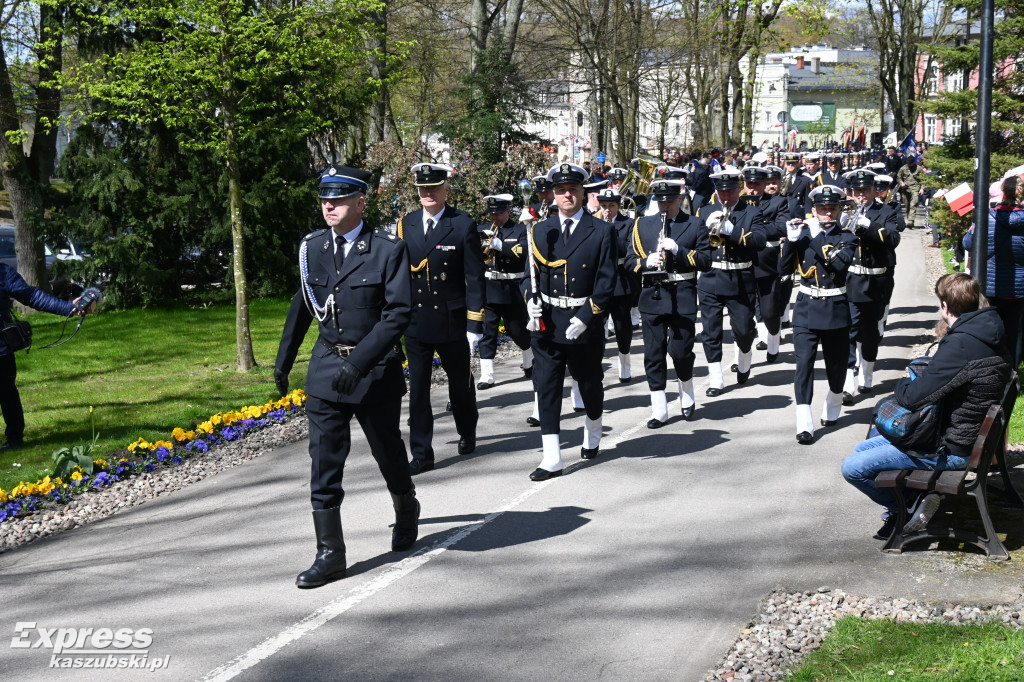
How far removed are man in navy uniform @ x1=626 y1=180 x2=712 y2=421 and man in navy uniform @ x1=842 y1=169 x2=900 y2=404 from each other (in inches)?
63.7

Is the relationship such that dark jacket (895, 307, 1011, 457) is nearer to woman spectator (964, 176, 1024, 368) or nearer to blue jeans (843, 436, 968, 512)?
blue jeans (843, 436, 968, 512)

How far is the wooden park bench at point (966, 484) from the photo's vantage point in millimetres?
6035

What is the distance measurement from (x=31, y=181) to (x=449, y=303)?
14205mm

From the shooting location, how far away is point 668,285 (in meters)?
10.3

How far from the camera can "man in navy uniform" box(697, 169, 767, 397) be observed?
37.2 feet

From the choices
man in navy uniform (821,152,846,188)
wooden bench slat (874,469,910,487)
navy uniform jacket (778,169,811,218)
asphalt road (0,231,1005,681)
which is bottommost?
asphalt road (0,231,1005,681)

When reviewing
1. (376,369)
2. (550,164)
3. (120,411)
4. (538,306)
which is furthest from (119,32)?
(376,369)

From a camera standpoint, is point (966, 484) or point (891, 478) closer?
point (891, 478)

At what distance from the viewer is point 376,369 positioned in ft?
20.1

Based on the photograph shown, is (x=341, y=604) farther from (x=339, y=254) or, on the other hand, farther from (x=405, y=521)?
(x=339, y=254)

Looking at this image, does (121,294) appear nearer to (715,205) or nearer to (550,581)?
(715,205)

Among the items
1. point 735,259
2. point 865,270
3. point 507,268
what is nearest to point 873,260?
point 865,270

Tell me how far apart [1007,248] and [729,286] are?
9.33ft

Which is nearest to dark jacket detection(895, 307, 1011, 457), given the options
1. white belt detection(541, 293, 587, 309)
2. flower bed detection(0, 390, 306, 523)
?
white belt detection(541, 293, 587, 309)
